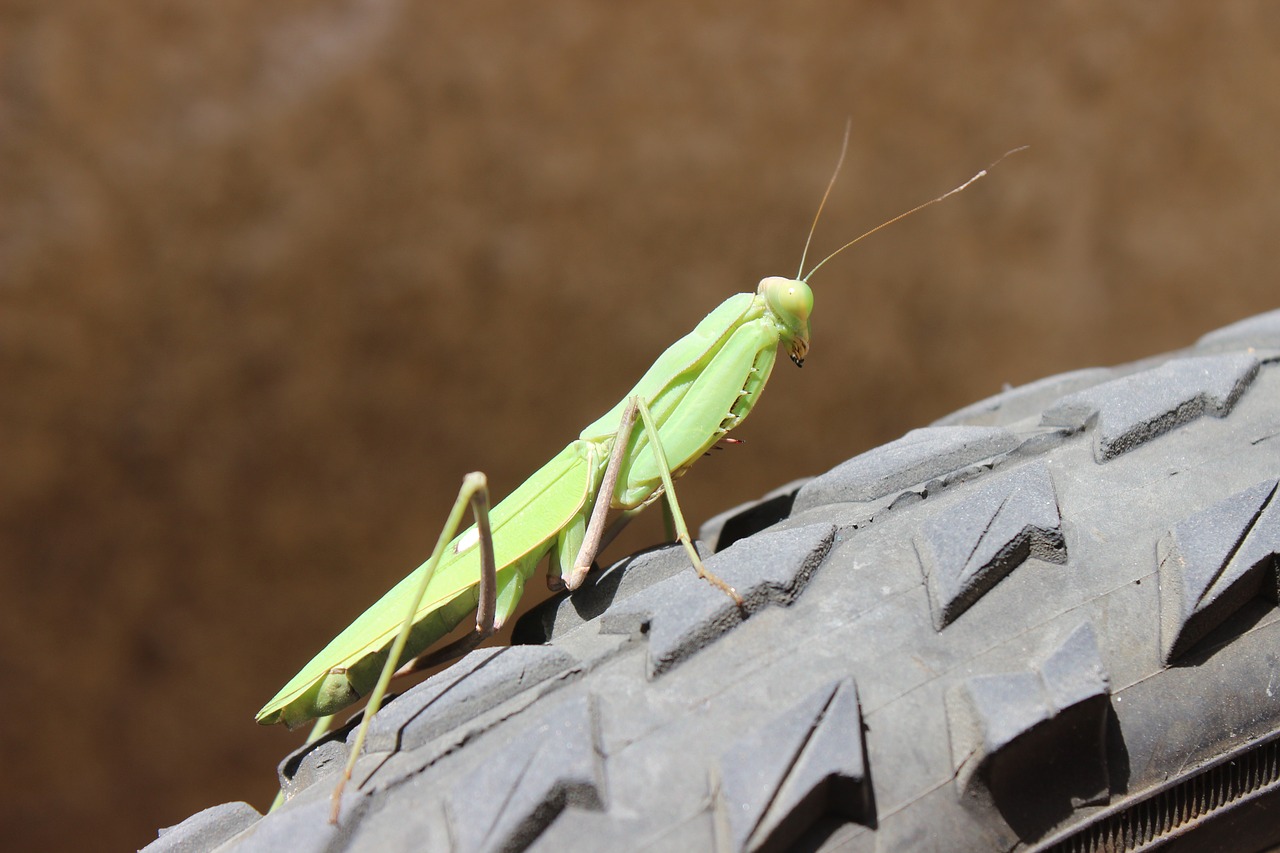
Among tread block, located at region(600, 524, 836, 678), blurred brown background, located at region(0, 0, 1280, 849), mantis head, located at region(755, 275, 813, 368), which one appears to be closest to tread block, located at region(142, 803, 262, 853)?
tread block, located at region(600, 524, 836, 678)

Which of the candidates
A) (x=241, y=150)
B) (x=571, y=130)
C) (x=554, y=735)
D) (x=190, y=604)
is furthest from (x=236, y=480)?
(x=554, y=735)

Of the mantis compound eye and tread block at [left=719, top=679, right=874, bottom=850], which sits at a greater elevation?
the mantis compound eye

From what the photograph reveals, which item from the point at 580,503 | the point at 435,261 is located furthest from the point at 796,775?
the point at 435,261

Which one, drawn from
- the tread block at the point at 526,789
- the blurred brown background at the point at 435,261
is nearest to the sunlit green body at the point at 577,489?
the tread block at the point at 526,789

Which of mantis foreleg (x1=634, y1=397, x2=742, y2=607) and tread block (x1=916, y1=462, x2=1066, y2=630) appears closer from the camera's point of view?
tread block (x1=916, y1=462, x2=1066, y2=630)

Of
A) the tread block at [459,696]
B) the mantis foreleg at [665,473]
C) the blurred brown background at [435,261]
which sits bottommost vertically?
the tread block at [459,696]

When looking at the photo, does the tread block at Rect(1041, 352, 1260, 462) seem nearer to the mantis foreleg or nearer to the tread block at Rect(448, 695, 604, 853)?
the mantis foreleg

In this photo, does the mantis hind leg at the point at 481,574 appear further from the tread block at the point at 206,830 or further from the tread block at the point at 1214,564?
the tread block at the point at 1214,564
